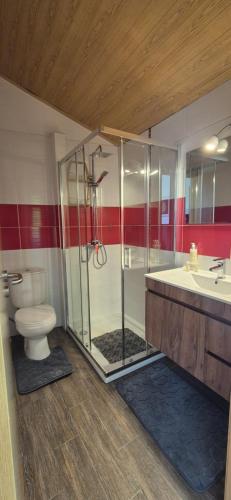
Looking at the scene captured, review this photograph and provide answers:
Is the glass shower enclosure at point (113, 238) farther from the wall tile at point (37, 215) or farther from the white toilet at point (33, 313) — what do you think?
the white toilet at point (33, 313)

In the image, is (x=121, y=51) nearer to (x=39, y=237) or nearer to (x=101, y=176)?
(x=101, y=176)

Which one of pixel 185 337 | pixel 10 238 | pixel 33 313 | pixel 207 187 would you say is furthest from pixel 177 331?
pixel 10 238

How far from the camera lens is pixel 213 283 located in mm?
1535

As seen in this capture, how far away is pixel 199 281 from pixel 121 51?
1656 mm

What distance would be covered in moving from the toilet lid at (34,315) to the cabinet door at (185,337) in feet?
3.39

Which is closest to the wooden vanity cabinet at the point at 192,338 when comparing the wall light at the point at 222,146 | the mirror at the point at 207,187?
the mirror at the point at 207,187

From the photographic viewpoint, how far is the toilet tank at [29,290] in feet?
7.25

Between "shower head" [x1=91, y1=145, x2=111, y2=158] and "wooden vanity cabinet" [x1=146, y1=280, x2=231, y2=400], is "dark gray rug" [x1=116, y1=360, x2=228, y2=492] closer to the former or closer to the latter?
"wooden vanity cabinet" [x1=146, y1=280, x2=231, y2=400]

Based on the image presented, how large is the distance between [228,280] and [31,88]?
7.99 feet

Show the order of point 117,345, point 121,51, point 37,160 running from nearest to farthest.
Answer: point 121,51 < point 117,345 < point 37,160

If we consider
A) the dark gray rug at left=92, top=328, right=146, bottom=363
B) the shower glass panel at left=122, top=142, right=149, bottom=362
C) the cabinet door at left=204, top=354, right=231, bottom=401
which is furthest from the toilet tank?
the cabinet door at left=204, top=354, right=231, bottom=401

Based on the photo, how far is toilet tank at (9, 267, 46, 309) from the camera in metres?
2.21

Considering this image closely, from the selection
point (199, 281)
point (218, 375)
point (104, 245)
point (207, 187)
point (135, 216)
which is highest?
point (207, 187)

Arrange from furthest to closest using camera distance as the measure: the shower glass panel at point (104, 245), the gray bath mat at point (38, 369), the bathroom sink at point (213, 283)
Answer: the shower glass panel at point (104, 245)
the gray bath mat at point (38, 369)
the bathroom sink at point (213, 283)
